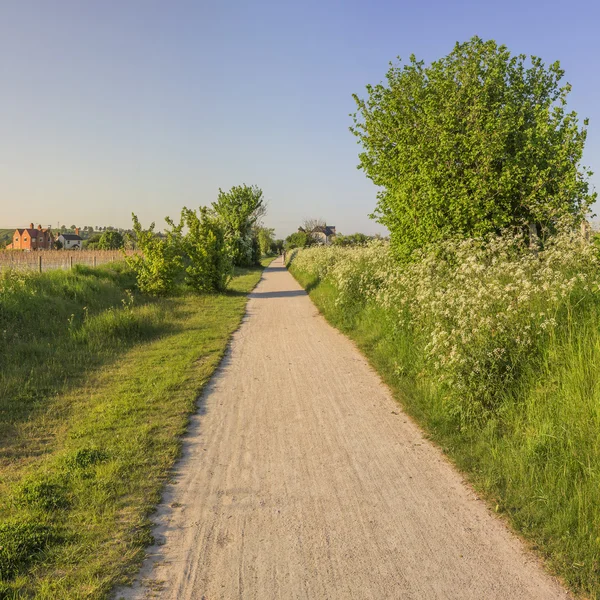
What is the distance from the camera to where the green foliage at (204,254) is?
18172 millimetres

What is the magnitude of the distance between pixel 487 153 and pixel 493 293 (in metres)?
4.59

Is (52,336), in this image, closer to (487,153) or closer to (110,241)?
(487,153)

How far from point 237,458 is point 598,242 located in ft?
14.7

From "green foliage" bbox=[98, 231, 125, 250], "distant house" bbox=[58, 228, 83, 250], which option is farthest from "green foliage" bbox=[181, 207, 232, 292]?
"distant house" bbox=[58, 228, 83, 250]

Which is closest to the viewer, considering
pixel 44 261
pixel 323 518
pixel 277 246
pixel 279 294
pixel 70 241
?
pixel 323 518

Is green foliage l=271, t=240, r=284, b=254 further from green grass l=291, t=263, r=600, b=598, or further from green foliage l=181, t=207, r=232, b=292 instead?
green grass l=291, t=263, r=600, b=598

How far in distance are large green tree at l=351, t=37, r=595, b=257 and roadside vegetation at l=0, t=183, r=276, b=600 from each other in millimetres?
5428

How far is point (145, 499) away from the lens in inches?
148

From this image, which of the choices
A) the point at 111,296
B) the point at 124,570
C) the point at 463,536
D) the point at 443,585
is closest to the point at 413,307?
the point at 463,536

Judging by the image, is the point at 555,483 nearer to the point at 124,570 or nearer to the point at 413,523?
the point at 413,523

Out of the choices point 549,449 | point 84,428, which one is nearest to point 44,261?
point 84,428

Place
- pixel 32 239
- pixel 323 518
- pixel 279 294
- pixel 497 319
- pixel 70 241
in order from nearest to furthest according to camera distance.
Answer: pixel 323 518
pixel 497 319
pixel 279 294
pixel 32 239
pixel 70 241

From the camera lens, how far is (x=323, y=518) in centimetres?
353

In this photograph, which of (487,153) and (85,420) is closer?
(85,420)
